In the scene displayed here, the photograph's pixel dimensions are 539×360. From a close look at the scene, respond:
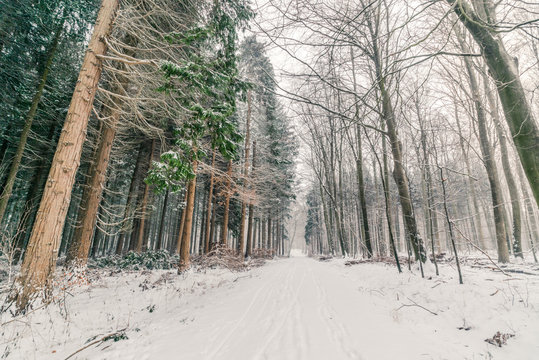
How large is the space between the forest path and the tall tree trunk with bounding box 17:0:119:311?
2.07m

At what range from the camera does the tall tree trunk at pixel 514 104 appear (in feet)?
7.94

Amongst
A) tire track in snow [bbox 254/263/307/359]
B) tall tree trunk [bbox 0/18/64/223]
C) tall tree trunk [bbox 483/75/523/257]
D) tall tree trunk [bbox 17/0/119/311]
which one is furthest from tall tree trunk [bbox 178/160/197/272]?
tall tree trunk [bbox 483/75/523/257]

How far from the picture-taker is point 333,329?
117 inches

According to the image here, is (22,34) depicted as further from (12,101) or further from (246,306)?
(246,306)

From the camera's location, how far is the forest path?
7.66 ft

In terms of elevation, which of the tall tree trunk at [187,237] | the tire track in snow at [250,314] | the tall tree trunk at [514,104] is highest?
the tall tree trunk at [514,104]

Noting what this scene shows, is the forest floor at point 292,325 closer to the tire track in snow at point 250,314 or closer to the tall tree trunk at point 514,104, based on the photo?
the tire track in snow at point 250,314

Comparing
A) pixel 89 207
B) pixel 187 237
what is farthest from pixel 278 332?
pixel 89 207

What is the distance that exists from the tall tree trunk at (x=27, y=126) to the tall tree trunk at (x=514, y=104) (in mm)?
12739

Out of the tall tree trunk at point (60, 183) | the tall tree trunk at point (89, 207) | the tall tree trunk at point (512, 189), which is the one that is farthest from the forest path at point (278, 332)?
the tall tree trunk at point (512, 189)

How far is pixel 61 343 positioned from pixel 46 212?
213cm

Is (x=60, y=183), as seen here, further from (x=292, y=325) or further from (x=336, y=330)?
(x=336, y=330)

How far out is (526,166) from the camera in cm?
247

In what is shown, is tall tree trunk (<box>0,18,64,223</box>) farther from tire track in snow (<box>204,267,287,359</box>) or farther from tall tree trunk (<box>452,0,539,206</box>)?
tall tree trunk (<box>452,0,539,206</box>)
